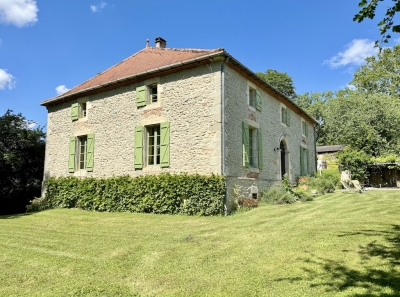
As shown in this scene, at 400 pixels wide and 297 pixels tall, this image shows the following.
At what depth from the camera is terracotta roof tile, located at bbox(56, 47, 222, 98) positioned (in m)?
11.1

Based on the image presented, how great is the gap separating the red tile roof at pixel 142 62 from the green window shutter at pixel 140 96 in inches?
24.8

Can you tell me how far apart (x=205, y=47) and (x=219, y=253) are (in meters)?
8.36

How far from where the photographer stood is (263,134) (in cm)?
1230

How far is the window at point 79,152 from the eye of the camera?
12438mm

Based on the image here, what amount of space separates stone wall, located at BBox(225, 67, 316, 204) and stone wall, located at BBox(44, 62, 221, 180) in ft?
1.80

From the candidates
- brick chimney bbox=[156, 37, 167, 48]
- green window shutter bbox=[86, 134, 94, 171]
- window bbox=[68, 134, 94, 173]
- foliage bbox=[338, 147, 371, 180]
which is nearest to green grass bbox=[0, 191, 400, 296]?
green window shutter bbox=[86, 134, 94, 171]

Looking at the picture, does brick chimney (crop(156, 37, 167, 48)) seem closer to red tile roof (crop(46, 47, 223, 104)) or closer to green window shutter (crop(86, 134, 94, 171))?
red tile roof (crop(46, 47, 223, 104))

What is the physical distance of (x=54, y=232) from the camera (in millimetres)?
7016

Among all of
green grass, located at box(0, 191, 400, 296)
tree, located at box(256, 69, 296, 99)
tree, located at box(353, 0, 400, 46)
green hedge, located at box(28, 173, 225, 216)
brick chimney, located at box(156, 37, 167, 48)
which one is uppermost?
tree, located at box(256, 69, 296, 99)

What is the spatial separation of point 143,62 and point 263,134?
5918 millimetres

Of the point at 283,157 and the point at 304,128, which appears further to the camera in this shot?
the point at 304,128

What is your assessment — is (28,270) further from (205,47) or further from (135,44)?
(135,44)

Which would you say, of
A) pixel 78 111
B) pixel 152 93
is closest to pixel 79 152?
Result: pixel 78 111

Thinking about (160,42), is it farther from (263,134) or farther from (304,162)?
(304,162)
